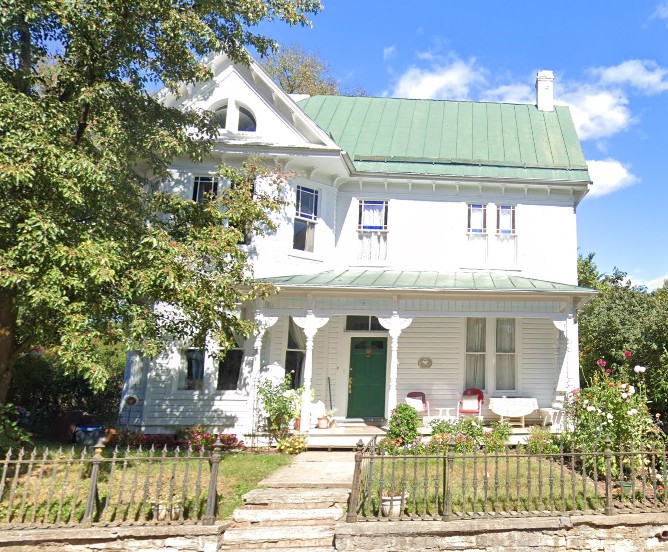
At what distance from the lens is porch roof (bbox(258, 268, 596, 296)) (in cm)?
1264

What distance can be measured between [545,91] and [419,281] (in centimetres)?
1025

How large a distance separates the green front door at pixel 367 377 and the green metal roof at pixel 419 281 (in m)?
2.01

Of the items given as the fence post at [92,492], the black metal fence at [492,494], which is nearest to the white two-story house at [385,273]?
the black metal fence at [492,494]

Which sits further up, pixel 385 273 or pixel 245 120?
pixel 245 120

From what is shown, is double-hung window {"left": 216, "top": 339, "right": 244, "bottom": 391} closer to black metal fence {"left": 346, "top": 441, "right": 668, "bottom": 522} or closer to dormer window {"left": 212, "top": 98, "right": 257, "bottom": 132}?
dormer window {"left": 212, "top": 98, "right": 257, "bottom": 132}

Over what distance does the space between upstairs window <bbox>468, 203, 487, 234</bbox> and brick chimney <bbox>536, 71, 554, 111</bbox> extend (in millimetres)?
5962

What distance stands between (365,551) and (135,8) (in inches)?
369

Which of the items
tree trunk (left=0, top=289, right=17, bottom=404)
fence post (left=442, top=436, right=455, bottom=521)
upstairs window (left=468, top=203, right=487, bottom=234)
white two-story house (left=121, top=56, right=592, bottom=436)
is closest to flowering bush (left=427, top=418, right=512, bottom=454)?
white two-story house (left=121, top=56, right=592, bottom=436)

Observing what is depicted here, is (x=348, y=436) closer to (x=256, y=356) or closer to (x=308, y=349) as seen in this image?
(x=308, y=349)

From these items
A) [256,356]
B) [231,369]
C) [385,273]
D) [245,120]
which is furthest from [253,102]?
[231,369]

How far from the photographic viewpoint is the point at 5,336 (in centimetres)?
920

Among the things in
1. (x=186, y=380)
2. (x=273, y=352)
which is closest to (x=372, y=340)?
(x=273, y=352)

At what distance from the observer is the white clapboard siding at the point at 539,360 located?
47.8 ft

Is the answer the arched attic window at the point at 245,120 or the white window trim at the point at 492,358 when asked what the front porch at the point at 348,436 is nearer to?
the white window trim at the point at 492,358
